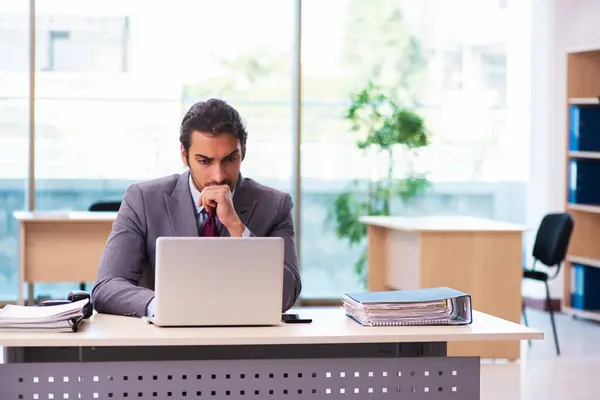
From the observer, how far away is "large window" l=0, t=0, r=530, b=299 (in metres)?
7.89

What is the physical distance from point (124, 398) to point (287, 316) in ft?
1.71

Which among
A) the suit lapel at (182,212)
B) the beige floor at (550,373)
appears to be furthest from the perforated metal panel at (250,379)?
the beige floor at (550,373)

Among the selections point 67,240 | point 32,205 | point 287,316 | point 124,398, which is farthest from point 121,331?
point 32,205

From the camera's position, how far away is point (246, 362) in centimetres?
268

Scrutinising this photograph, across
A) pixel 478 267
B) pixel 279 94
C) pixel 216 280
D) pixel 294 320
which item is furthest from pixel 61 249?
pixel 216 280

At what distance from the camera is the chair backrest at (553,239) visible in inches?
248

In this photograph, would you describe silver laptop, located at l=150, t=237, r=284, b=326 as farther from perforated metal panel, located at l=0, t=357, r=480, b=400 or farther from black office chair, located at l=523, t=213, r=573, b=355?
black office chair, located at l=523, t=213, r=573, b=355

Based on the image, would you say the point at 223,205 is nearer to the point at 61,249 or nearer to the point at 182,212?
the point at 182,212

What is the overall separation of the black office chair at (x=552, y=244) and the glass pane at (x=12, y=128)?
13.1ft

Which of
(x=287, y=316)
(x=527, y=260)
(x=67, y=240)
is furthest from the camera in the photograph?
(x=527, y=260)

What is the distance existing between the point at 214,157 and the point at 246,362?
794 mm

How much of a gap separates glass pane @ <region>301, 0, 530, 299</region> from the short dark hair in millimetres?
4892

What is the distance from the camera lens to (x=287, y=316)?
2879 mm

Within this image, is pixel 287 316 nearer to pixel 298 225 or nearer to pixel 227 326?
pixel 227 326
